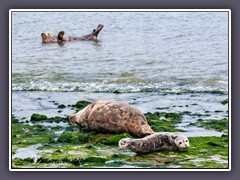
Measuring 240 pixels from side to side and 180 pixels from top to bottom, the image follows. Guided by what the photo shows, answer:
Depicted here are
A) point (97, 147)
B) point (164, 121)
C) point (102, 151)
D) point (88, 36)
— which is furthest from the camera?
point (88, 36)

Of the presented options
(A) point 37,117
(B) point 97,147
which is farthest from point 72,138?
(A) point 37,117

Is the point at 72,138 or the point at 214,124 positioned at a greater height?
the point at 214,124

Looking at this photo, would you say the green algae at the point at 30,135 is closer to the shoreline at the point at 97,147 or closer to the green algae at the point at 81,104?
the shoreline at the point at 97,147

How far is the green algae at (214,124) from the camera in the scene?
1415cm

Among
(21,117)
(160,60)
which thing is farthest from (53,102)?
(160,60)

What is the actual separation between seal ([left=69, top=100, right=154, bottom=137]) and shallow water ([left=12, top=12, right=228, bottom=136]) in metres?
0.14

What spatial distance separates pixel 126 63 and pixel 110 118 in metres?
0.82

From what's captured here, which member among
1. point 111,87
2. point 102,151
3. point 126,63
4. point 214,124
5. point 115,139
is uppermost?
point 126,63

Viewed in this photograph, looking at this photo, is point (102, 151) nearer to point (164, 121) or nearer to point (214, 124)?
point (164, 121)

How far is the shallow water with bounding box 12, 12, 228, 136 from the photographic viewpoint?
47.6 ft

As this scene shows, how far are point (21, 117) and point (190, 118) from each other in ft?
7.67

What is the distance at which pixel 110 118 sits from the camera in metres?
14.9
